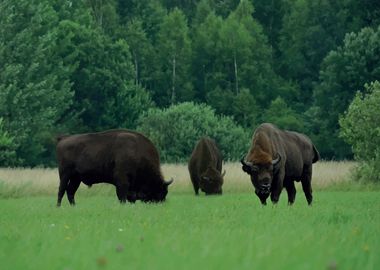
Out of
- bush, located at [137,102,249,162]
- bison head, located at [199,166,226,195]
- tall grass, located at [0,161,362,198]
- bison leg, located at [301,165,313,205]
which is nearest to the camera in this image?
bison leg, located at [301,165,313,205]

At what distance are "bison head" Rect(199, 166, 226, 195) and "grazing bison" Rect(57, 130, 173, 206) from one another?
9.42 metres

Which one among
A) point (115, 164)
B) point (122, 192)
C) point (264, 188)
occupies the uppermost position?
point (264, 188)

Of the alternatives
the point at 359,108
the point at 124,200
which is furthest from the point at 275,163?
the point at 359,108

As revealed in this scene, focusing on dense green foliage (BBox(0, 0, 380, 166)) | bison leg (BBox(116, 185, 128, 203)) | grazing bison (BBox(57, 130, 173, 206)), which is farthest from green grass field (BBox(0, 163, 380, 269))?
dense green foliage (BBox(0, 0, 380, 166))

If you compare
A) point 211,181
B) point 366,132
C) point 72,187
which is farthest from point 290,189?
point 366,132

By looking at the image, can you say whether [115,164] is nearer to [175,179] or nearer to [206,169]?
[206,169]

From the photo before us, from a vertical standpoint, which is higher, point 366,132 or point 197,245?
point 197,245

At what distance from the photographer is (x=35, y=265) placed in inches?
299

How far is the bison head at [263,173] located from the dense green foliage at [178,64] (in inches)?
1329

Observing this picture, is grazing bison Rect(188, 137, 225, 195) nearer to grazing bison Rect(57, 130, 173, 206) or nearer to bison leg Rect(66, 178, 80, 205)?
grazing bison Rect(57, 130, 173, 206)

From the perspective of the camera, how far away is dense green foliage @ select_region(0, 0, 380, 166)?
61750 millimetres

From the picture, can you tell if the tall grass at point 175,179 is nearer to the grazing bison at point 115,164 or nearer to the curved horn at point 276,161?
the grazing bison at point 115,164

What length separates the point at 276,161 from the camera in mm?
20828

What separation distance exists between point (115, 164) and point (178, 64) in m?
58.7
